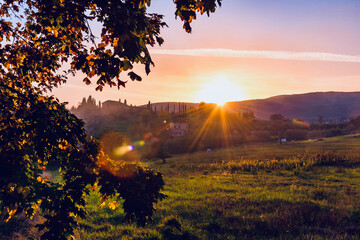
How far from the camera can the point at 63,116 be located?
4.99 meters

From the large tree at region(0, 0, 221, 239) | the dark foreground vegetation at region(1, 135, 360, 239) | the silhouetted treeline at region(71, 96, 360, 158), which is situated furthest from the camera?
the silhouetted treeline at region(71, 96, 360, 158)

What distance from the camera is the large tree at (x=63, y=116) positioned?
416 cm

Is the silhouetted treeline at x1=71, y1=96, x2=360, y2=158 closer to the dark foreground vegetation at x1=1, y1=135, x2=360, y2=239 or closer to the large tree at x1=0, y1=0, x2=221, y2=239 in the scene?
the dark foreground vegetation at x1=1, y1=135, x2=360, y2=239

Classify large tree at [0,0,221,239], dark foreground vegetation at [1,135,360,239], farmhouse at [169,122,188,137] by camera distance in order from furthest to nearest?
farmhouse at [169,122,188,137] → dark foreground vegetation at [1,135,360,239] → large tree at [0,0,221,239]

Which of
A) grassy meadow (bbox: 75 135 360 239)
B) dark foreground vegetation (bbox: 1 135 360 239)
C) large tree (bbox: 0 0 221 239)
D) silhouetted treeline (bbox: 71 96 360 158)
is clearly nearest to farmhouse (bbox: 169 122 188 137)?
silhouetted treeline (bbox: 71 96 360 158)

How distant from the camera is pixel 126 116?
143750 millimetres

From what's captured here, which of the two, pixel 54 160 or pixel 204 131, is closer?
pixel 54 160

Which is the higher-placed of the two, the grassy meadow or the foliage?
the foliage

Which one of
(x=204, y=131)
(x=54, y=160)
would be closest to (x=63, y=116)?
(x=54, y=160)

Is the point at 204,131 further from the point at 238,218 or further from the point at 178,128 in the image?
the point at 238,218

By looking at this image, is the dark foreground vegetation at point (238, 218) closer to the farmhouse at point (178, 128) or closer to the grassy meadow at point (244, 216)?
the grassy meadow at point (244, 216)

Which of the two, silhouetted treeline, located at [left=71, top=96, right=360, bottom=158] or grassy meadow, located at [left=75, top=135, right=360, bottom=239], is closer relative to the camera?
grassy meadow, located at [left=75, top=135, right=360, bottom=239]

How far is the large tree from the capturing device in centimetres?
416

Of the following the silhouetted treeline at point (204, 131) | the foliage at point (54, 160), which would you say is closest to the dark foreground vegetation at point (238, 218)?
the foliage at point (54, 160)
